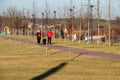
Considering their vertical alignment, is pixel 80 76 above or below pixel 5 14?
below

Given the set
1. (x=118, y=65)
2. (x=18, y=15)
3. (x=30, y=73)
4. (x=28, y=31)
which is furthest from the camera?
(x=28, y=31)

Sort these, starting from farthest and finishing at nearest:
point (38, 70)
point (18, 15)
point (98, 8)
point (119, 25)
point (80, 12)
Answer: point (18, 15)
point (119, 25)
point (80, 12)
point (98, 8)
point (38, 70)

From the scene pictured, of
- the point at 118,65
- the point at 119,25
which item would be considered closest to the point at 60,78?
the point at 118,65

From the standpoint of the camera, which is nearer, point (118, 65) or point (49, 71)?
point (49, 71)

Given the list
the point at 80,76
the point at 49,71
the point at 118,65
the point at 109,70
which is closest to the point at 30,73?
the point at 49,71

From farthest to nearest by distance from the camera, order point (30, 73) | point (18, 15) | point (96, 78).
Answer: point (18, 15)
point (30, 73)
point (96, 78)

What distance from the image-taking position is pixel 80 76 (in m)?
16.5

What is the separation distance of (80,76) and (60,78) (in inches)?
39.8

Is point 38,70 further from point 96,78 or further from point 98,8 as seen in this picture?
point 98,8

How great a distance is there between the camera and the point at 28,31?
319 ft

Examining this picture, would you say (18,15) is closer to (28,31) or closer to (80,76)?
(28,31)

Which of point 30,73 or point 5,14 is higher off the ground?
point 5,14

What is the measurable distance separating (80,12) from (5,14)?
49128 mm

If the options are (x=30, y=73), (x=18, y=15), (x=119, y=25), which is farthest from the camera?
(x=18, y=15)
